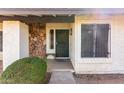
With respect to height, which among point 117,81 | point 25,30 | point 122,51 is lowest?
point 117,81

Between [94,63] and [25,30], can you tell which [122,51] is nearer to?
[94,63]

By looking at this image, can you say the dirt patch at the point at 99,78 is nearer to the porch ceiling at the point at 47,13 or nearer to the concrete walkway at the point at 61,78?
the concrete walkway at the point at 61,78

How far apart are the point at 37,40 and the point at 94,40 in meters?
7.49

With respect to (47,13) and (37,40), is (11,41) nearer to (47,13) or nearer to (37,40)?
(47,13)

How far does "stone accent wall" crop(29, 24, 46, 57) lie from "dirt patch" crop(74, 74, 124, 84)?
7656 mm

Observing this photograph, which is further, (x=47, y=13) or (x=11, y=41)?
(x=11, y=41)

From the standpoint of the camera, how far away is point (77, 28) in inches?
580

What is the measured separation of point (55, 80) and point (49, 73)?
2.31m

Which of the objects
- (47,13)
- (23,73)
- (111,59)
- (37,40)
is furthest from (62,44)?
(23,73)

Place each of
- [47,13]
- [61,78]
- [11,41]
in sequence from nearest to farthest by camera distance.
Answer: [47,13], [61,78], [11,41]

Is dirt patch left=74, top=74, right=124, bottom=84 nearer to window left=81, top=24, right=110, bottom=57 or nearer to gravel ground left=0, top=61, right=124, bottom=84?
gravel ground left=0, top=61, right=124, bottom=84

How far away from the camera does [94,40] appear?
49.2ft
